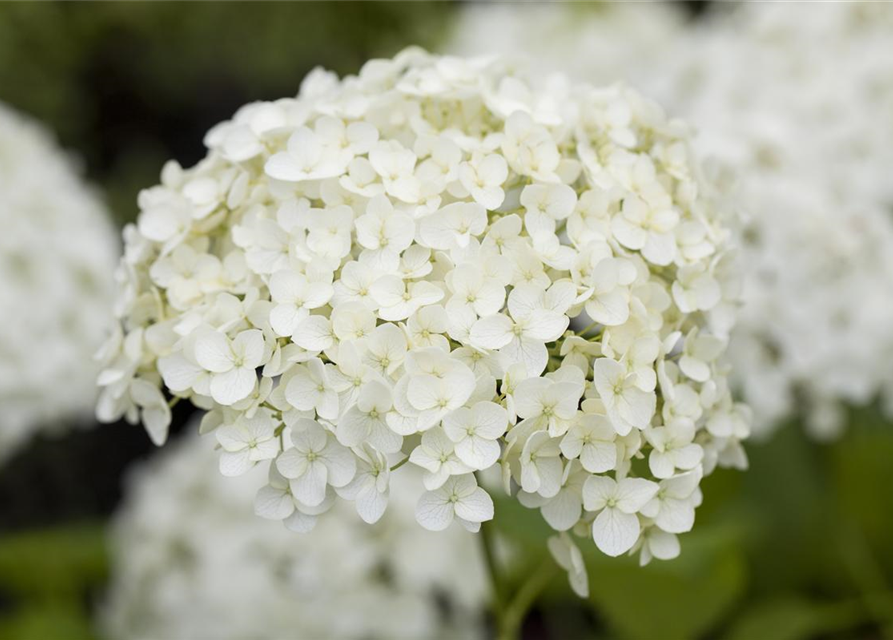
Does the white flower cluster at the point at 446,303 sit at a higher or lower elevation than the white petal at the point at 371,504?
higher

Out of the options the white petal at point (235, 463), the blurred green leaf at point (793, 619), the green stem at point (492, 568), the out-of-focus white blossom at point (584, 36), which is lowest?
the blurred green leaf at point (793, 619)

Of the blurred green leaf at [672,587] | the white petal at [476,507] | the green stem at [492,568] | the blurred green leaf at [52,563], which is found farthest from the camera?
the blurred green leaf at [52,563]

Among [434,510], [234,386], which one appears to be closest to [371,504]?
[434,510]

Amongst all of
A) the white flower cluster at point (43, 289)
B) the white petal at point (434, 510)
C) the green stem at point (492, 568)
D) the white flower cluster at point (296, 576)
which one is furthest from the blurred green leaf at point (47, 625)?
the white petal at point (434, 510)

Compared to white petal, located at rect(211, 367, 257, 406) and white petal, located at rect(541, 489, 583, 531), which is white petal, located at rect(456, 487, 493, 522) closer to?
white petal, located at rect(541, 489, 583, 531)

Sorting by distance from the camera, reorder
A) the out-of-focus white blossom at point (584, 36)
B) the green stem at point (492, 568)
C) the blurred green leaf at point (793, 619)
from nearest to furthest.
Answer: the green stem at point (492, 568) → the blurred green leaf at point (793, 619) → the out-of-focus white blossom at point (584, 36)

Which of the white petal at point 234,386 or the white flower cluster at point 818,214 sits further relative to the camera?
the white flower cluster at point 818,214

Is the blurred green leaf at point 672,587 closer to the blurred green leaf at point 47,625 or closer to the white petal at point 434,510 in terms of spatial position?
the white petal at point 434,510

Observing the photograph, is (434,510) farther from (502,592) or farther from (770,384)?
(770,384)
